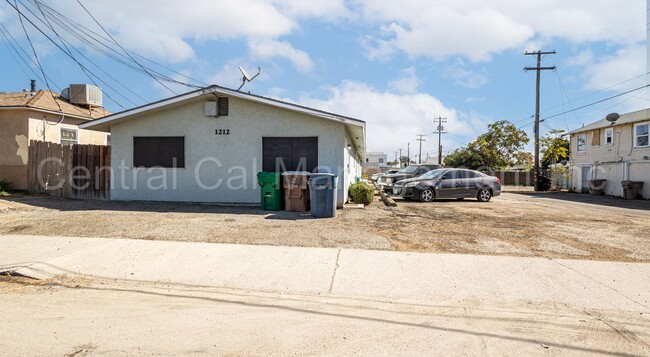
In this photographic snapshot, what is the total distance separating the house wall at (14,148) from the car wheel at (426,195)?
1608 centimetres

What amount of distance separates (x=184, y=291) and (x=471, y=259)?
4386 mm

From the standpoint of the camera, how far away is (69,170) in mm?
14336

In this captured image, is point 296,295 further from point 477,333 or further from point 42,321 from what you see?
point 42,321

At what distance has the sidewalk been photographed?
4703mm

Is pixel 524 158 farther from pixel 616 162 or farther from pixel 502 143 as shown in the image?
pixel 616 162

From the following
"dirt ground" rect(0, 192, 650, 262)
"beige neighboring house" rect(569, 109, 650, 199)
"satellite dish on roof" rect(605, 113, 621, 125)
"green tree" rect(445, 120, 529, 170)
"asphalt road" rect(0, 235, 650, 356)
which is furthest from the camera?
"green tree" rect(445, 120, 529, 170)

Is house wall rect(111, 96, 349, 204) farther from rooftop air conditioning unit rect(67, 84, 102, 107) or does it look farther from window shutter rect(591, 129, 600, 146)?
window shutter rect(591, 129, 600, 146)

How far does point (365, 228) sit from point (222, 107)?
7.33m

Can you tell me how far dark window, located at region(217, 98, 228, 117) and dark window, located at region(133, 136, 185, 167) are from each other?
166 cm

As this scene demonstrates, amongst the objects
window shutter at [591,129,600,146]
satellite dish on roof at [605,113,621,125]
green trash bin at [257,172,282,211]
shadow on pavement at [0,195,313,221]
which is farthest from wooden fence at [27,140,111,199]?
window shutter at [591,129,600,146]

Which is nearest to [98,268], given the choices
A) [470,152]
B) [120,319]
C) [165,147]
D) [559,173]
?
[120,319]

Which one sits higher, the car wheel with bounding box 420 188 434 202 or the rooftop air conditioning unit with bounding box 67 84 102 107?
the rooftop air conditioning unit with bounding box 67 84 102 107

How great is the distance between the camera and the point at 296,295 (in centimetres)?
462

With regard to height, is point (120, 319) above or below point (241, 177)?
below
